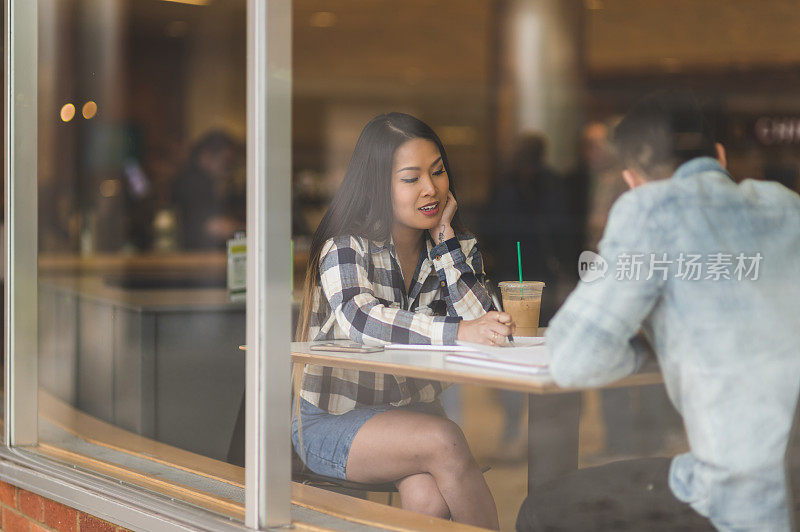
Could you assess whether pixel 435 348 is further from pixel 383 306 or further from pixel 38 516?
pixel 38 516

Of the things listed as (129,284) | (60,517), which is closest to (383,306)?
(60,517)

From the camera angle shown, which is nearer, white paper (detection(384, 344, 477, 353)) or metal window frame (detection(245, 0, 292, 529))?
metal window frame (detection(245, 0, 292, 529))

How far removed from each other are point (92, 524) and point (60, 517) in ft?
0.56

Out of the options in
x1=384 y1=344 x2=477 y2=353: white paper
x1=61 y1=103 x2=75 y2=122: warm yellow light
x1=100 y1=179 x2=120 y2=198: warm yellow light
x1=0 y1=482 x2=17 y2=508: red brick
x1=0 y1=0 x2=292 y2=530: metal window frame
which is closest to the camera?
x1=0 y1=0 x2=292 y2=530: metal window frame

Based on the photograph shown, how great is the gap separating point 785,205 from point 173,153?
822cm

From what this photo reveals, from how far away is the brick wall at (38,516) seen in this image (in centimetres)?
220

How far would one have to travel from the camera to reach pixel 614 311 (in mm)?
1419

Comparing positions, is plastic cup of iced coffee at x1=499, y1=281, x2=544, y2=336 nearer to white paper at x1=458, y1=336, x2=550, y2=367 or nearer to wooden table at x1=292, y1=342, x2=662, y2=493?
white paper at x1=458, y1=336, x2=550, y2=367

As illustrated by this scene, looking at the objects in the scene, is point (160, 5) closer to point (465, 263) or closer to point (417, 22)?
point (417, 22)

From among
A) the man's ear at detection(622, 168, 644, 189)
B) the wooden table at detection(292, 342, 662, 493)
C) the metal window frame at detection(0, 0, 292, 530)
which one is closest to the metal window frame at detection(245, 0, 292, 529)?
the metal window frame at detection(0, 0, 292, 530)

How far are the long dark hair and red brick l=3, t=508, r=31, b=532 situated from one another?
3.35ft

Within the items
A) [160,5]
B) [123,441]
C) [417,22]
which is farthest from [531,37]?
[123,441]

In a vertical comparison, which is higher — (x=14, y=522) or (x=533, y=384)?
(x=533, y=384)

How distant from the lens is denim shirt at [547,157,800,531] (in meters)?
1.41
